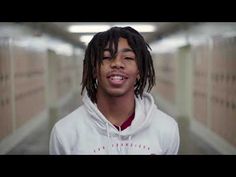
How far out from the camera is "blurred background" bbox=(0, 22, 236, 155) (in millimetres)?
Answer: 2363

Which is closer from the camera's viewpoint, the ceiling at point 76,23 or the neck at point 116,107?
the neck at point 116,107

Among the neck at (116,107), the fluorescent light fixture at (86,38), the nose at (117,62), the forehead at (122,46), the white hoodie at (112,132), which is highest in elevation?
the fluorescent light fixture at (86,38)

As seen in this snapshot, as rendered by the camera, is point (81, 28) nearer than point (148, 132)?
No

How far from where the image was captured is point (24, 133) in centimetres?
251

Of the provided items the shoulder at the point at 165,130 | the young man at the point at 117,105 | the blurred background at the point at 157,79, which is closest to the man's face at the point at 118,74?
the young man at the point at 117,105

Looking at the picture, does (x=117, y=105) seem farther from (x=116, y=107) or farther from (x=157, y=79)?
(x=157, y=79)

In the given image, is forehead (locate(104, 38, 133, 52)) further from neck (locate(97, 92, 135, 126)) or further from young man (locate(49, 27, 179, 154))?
neck (locate(97, 92, 135, 126))

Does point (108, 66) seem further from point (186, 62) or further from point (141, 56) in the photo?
point (186, 62)

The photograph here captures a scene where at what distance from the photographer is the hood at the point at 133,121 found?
195 cm

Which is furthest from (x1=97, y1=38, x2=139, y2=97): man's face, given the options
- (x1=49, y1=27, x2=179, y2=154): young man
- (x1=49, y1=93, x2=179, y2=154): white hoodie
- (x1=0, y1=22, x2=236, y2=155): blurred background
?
(x1=0, y1=22, x2=236, y2=155): blurred background

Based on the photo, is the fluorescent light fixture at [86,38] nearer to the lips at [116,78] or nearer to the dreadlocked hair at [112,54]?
the dreadlocked hair at [112,54]

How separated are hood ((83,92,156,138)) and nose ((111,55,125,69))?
20 centimetres

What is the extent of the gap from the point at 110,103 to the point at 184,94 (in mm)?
749

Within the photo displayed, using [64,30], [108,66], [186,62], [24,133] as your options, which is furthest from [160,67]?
[24,133]
